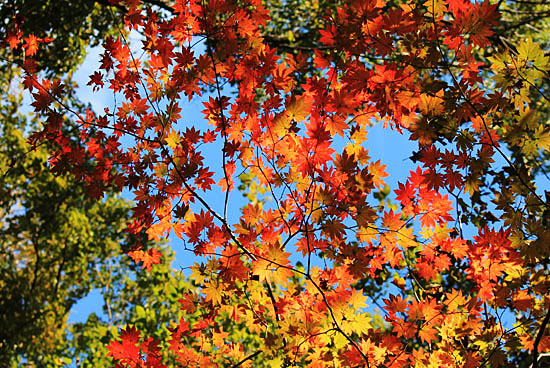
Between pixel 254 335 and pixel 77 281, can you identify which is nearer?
pixel 254 335

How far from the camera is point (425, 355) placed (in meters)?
2.67

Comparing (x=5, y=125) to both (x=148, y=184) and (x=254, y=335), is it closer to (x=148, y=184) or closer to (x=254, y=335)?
(x=254, y=335)

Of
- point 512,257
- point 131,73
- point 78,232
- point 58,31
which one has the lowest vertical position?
point 512,257

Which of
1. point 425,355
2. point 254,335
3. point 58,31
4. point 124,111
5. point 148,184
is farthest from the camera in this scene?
point 58,31

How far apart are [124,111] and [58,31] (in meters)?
4.86

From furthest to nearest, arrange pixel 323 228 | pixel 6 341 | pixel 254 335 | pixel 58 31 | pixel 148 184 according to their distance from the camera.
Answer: pixel 6 341 → pixel 58 31 → pixel 254 335 → pixel 148 184 → pixel 323 228

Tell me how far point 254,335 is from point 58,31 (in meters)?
5.69

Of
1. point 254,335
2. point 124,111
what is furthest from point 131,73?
point 254,335

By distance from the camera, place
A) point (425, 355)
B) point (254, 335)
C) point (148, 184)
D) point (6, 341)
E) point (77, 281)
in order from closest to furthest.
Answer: point (425, 355) < point (148, 184) < point (254, 335) < point (6, 341) < point (77, 281)

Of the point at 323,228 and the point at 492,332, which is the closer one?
the point at 323,228

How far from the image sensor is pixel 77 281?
343 inches

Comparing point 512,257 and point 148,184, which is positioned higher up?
point 148,184

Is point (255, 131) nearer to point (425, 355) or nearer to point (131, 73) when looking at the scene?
point (131, 73)

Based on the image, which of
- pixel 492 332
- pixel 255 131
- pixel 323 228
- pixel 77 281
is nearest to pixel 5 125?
pixel 77 281
